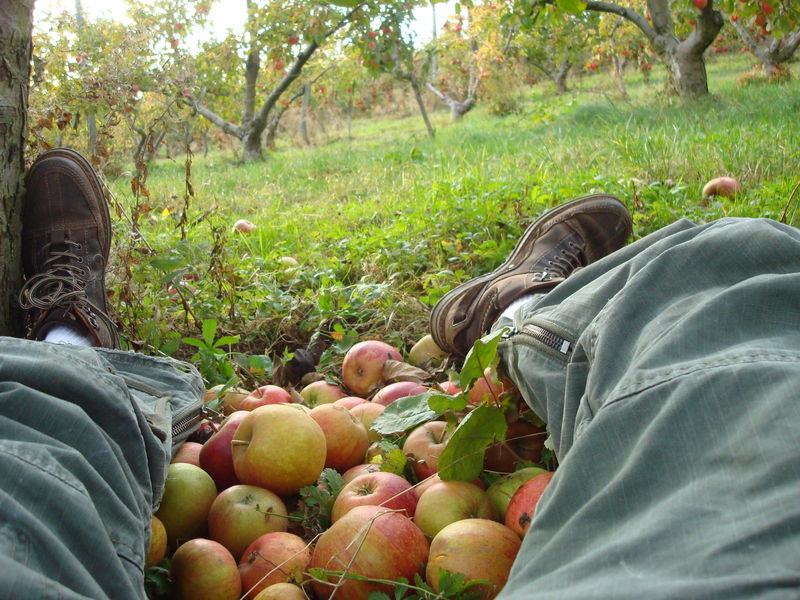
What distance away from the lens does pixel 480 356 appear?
1.43 m

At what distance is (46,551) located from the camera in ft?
2.67

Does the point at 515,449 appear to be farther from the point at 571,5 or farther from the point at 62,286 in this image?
the point at 62,286

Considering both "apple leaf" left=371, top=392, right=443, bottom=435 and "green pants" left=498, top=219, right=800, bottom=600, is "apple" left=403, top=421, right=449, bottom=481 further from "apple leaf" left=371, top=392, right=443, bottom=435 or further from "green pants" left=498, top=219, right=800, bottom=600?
"green pants" left=498, top=219, right=800, bottom=600

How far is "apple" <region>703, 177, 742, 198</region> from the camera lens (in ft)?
11.7

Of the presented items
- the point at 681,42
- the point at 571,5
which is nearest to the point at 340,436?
the point at 571,5

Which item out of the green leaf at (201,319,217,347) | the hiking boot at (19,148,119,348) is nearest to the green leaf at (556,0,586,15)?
the green leaf at (201,319,217,347)

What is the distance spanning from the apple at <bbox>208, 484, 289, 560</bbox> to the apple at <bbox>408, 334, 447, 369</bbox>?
91 cm

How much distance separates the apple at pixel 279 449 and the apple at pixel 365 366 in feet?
2.05

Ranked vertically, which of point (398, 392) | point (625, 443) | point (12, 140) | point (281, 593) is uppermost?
point (12, 140)

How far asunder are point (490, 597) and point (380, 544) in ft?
0.65

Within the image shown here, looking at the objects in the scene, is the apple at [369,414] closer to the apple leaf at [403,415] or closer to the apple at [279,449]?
the apple leaf at [403,415]

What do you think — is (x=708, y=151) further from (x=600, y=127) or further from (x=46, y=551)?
(x=46, y=551)

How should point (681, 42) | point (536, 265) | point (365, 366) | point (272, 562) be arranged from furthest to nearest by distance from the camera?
point (681, 42), point (536, 265), point (365, 366), point (272, 562)

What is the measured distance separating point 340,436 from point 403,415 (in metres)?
0.16
